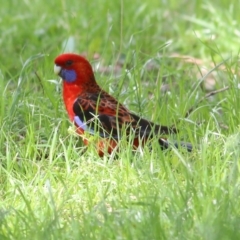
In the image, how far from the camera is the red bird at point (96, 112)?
473 cm

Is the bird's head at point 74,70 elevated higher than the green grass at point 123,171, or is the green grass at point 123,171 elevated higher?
the bird's head at point 74,70

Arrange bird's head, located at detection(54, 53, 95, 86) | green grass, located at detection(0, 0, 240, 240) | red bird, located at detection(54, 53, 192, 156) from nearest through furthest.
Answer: green grass, located at detection(0, 0, 240, 240) < red bird, located at detection(54, 53, 192, 156) < bird's head, located at detection(54, 53, 95, 86)

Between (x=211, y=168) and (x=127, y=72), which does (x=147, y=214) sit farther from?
(x=127, y=72)

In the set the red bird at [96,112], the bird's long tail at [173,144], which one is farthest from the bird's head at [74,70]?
the bird's long tail at [173,144]

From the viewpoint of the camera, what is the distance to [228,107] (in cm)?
509

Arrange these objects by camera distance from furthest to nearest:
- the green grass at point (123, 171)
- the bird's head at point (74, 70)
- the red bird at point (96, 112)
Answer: the bird's head at point (74, 70) < the red bird at point (96, 112) < the green grass at point (123, 171)

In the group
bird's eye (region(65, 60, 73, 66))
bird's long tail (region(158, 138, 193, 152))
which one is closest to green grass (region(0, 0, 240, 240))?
bird's long tail (region(158, 138, 193, 152))

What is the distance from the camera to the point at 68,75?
17.5 feet

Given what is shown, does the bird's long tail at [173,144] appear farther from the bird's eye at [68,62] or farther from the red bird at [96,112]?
the bird's eye at [68,62]

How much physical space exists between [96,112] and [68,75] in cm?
54

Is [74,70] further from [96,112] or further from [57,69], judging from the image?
[96,112]

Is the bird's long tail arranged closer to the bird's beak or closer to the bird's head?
the bird's head

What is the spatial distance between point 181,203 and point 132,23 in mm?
3839

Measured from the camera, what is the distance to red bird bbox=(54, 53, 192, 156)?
15.5 feet
